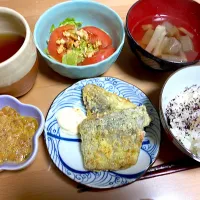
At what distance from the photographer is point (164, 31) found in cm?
124

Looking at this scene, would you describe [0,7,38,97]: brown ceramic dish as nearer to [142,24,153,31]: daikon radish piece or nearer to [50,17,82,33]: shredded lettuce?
[50,17,82,33]: shredded lettuce

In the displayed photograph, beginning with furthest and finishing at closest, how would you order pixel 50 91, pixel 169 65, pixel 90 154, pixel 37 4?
pixel 37 4 → pixel 50 91 → pixel 169 65 → pixel 90 154

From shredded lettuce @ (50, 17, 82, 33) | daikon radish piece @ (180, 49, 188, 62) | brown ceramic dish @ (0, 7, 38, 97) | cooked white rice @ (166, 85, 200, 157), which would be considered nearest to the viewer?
brown ceramic dish @ (0, 7, 38, 97)

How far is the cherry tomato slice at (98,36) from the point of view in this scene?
125 centimetres

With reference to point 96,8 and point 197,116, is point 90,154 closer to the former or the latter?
point 197,116

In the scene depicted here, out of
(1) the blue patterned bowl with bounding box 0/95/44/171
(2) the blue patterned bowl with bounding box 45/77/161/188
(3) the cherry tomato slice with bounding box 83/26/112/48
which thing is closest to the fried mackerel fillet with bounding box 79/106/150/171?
(2) the blue patterned bowl with bounding box 45/77/161/188

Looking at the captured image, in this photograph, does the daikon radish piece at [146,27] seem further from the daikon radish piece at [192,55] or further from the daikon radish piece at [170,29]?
the daikon radish piece at [192,55]

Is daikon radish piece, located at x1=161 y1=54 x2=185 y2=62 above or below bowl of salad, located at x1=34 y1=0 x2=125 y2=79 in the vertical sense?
above

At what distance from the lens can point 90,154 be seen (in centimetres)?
99

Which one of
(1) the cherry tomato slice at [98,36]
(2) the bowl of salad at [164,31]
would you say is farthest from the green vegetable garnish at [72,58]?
(2) the bowl of salad at [164,31]

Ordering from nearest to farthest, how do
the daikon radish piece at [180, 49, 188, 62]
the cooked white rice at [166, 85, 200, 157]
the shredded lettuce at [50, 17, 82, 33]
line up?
the cooked white rice at [166, 85, 200, 157] → the daikon radish piece at [180, 49, 188, 62] → the shredded lettuce at [50, 17, 82, 33]

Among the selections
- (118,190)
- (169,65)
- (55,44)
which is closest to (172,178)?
(118,190)

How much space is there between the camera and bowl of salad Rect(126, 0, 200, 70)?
3.78ft

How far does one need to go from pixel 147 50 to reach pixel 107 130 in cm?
39
